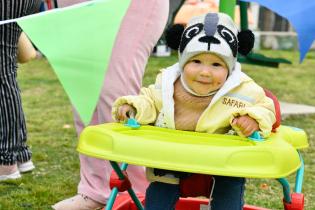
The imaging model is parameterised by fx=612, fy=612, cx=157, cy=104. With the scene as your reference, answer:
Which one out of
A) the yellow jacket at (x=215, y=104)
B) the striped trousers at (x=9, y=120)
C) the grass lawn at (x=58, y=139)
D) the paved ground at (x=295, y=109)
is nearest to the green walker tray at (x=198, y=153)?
the yellow jacket at (x=215, y=104)

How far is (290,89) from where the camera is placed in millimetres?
5602

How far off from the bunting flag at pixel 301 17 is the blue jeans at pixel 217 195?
0.43m

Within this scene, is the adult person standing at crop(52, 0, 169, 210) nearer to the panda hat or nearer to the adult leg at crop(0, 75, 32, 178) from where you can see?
the panda hat

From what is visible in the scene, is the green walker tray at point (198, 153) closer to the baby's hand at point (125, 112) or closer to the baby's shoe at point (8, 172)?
the baby's hand at point (125, 112)

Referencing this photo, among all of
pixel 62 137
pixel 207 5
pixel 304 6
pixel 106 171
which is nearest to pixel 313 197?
pixel 106 171

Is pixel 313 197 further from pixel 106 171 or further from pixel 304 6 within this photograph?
pixel 304 6

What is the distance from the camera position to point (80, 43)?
127cm

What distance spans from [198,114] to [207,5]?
18.4 feet

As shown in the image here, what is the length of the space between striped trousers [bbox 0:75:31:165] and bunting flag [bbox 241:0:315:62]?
138cm

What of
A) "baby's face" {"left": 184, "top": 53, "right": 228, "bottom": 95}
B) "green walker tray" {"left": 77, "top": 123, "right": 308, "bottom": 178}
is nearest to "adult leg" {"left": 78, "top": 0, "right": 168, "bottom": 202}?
"baby's face" {"left": 184, "top": 53, "right": 228, "bottom": 95}

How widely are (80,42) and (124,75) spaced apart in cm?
94

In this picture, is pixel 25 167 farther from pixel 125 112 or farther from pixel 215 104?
pixel 215 104

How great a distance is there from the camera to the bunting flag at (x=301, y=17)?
1.60 m

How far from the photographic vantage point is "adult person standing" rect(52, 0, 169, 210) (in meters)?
2.17
